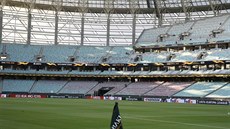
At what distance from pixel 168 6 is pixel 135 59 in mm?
17418

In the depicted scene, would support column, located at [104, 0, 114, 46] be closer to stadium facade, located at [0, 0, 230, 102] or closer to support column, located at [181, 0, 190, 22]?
stadium facade, located at [0, 0, 230, 102]

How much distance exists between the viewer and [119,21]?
112500 mm

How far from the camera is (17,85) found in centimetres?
11138

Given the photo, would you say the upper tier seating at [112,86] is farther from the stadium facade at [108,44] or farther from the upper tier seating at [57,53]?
the upper tier seating at [57,53]

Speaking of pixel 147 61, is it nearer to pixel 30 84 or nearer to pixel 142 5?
pixel 142 5

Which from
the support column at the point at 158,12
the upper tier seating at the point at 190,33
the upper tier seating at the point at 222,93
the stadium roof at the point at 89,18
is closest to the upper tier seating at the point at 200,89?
the upper tier seating at the point at 222,93

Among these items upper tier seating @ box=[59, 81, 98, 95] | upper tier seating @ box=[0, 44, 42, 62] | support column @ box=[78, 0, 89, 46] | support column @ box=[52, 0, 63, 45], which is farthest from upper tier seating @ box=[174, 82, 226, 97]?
upper tier seating @ box=[0, 44, 42, 62]

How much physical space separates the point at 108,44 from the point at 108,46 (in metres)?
3.09

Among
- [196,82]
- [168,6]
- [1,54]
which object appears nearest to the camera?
[196,82]

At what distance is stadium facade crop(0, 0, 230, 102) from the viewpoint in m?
99.6

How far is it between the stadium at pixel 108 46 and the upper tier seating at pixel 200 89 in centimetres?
235

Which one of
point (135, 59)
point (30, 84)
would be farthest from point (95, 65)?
point (30, 84)

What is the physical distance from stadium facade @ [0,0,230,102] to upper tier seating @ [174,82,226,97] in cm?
416

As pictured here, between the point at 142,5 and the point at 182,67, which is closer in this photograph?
the point at 182,67
